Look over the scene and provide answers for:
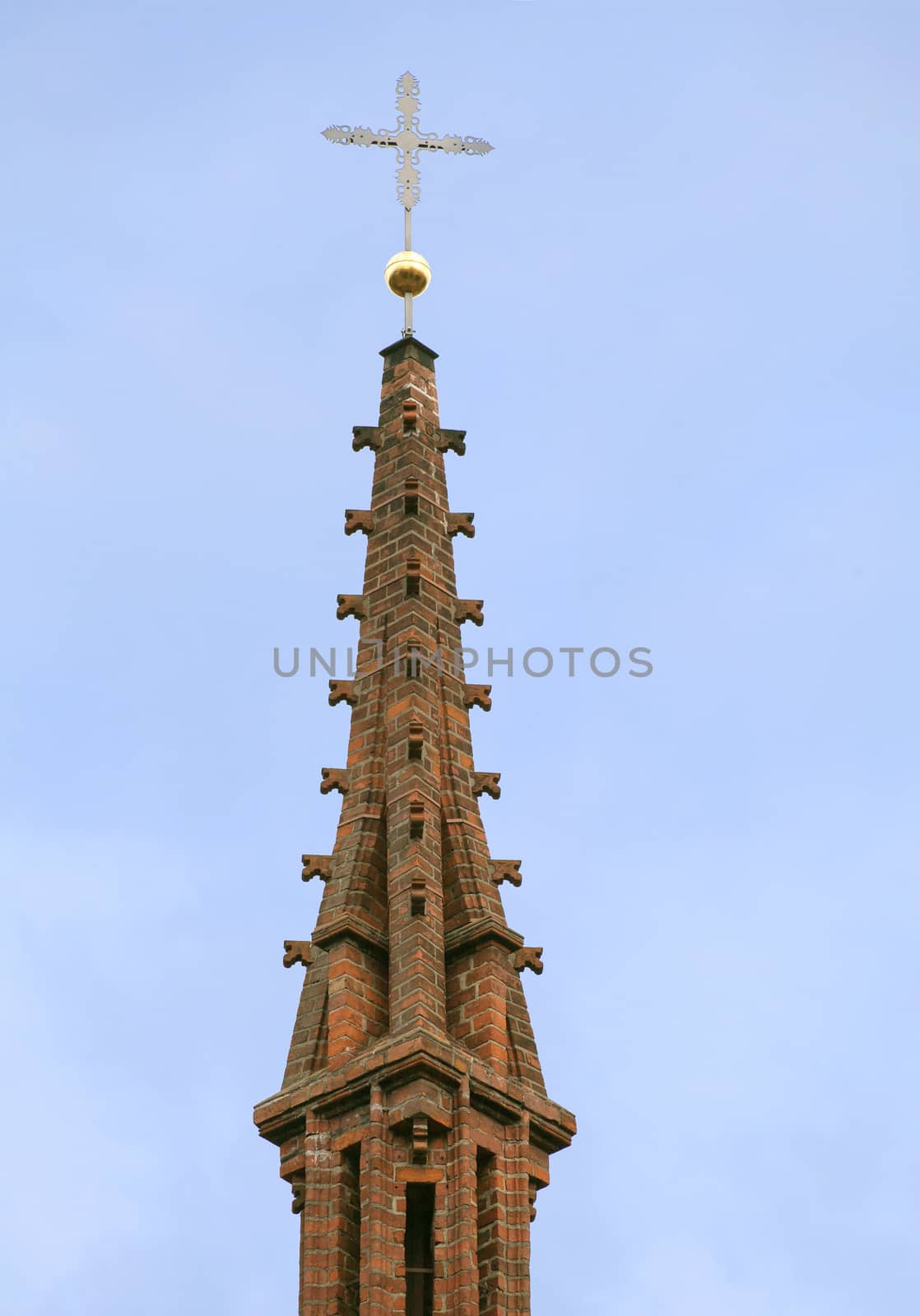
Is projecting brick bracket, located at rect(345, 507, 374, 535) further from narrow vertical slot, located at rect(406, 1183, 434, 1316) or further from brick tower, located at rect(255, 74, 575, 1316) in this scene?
narrow vertical slot, located at rect(406, 1183, 434, 1316)

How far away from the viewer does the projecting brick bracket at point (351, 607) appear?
40562mm

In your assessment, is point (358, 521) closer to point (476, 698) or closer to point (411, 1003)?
point (476, 698)

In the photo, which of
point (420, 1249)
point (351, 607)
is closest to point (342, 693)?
point (351, 607)

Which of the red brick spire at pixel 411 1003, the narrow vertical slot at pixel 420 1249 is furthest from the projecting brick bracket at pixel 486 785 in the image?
the narrow vertical slot at pixel 420 1249

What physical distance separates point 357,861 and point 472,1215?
500cm

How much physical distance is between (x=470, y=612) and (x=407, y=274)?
5.16m

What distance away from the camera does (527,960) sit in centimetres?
3781

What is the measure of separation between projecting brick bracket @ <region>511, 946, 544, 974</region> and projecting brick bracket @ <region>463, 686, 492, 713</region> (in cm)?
336

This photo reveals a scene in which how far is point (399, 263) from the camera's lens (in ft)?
143

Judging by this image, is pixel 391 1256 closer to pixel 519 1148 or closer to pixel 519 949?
pixel 519 1148

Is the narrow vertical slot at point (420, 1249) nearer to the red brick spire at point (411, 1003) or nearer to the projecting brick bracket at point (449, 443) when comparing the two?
the red brick spire at point (411, 1003)

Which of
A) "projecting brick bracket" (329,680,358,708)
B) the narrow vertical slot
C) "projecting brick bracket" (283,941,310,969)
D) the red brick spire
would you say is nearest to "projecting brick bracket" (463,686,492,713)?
the red brick spire

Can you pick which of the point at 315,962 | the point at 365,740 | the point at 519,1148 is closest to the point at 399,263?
the point at 365,740

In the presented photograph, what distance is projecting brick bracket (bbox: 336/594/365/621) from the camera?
4056 cm
